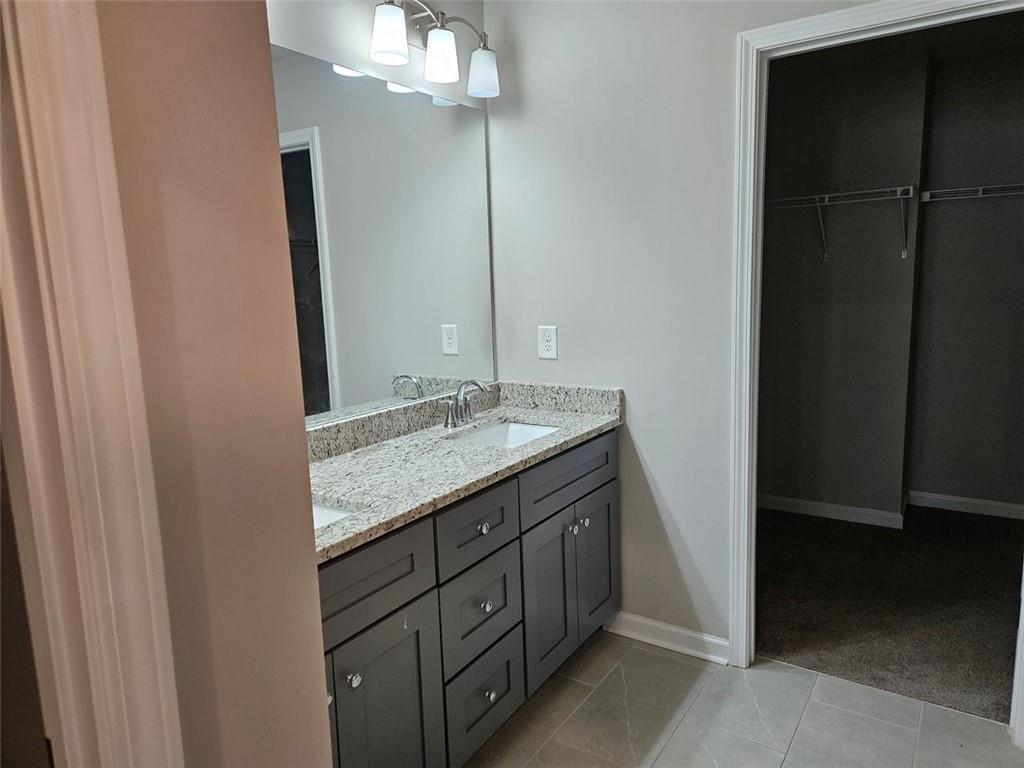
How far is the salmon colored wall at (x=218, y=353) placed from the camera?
56cm

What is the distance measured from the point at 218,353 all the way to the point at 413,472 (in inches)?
51.8

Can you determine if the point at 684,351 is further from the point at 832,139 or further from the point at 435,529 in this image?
the point at 832,139

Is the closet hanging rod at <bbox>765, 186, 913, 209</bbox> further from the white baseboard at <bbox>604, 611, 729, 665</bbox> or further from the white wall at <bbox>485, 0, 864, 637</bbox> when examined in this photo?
the white baseboard at <bbox>604, 611, 729, 665</bbox>

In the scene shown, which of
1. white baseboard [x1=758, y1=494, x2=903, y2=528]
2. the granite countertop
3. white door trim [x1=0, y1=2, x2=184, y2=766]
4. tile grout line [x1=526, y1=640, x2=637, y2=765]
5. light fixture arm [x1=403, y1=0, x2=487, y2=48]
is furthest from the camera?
white baseboard [x1=758, y1=494, x2=903, y2=528]

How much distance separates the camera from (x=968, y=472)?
3.70 meters

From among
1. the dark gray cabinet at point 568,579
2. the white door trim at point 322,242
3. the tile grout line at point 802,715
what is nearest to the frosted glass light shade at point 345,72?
the white door trim at point 322,242

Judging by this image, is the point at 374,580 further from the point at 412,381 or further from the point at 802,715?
the point at 802,715

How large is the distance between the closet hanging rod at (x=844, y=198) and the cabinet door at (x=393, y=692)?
2.85 metres

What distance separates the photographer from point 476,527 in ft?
6.02

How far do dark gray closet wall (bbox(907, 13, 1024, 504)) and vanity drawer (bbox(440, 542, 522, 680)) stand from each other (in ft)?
9.07

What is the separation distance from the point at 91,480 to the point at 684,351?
203cm

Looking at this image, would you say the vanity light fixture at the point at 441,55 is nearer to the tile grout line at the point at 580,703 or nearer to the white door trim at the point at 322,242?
the white door trim at the point at 322,242

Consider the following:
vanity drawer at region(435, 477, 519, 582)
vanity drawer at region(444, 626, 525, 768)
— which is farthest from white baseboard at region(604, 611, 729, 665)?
vanity drawer at region(435, 477, 519, 582)

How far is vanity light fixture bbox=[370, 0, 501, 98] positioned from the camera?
2062 mm
